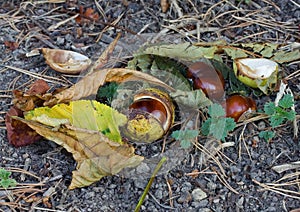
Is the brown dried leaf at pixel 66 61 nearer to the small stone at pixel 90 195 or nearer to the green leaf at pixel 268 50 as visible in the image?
the small stone at pixel 90 195

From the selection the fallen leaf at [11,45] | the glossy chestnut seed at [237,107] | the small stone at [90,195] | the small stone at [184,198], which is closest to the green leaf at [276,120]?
the glossy chestnut seed at [237,107]

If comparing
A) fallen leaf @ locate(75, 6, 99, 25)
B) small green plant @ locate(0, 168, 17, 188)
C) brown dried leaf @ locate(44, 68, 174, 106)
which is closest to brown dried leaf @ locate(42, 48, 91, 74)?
brown dried leaf @ locate(44, 68, 174, 106)

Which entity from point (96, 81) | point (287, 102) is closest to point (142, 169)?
point (96, 81)

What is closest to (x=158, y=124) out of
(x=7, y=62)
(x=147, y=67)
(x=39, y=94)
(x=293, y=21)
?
(x=147, y=67)

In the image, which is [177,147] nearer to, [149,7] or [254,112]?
[254,112]

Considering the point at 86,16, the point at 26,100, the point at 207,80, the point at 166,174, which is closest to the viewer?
the point at 166,174

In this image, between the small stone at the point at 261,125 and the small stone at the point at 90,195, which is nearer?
the small stone at the point at 90,195

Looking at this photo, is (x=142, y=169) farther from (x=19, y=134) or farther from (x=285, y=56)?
(x=285, y=56)
